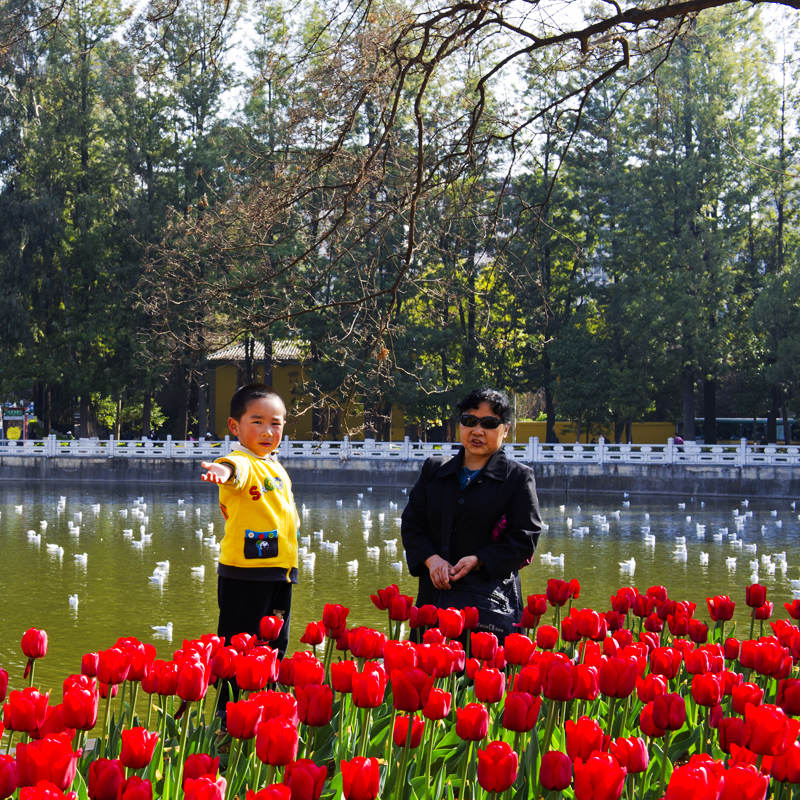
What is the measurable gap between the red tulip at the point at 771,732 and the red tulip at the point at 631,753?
0.24m

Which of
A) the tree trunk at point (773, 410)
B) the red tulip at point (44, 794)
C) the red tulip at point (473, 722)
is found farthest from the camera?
the tree trunk at point (773, 410)

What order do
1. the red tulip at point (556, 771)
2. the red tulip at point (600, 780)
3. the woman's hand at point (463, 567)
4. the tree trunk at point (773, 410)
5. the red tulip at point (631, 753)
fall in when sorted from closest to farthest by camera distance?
the red tulip at point (600, 780) → the red tulip at point (556, 771) → the red tulip at point (631, 753) → the woman's hand at point (463, 567) → the tree trunk at point (773, 410)

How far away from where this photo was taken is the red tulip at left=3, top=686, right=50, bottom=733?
238 cm

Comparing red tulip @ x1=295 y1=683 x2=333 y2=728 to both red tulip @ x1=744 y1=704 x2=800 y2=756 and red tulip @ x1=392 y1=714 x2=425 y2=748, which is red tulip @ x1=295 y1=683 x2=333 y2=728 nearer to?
red tulip @ x1=392 y1=714 x2=425 y2=748

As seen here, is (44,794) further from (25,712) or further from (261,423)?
(261,423)

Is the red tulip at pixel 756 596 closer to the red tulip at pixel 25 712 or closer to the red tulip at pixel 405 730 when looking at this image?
the red tulip at pixel 405 730

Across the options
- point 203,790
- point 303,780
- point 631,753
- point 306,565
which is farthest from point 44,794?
point 306,565

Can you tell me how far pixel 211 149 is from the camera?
1273 inches

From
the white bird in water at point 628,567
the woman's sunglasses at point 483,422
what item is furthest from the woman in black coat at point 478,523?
the white bird in water at point 628,567

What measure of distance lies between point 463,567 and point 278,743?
1.80 m

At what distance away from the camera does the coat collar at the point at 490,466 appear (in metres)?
A: 3.99

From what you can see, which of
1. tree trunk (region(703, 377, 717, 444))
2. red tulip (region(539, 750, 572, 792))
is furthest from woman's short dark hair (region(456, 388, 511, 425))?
tree trunk (region(703, 377, 717, 444))

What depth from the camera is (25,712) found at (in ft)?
7.82

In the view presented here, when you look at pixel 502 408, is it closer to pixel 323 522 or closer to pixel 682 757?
pixel 682 757
